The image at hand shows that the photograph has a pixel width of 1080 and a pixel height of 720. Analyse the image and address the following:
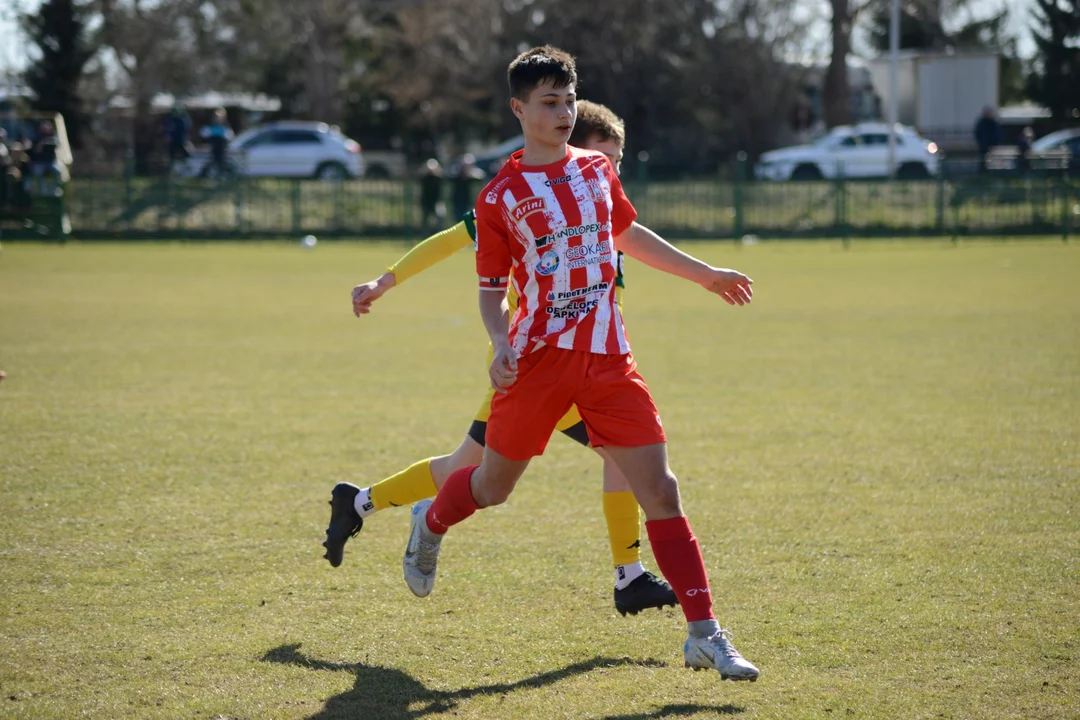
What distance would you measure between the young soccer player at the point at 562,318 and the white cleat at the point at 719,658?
0.7 inches

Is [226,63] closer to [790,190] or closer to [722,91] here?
[722,91]

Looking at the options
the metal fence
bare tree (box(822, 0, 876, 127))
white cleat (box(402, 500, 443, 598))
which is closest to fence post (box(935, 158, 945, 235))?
the metal fence

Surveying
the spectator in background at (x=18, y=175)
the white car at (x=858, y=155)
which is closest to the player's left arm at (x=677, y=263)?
the spectator in background at (x=18, y=175)

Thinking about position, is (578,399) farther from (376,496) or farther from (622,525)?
(376,496)

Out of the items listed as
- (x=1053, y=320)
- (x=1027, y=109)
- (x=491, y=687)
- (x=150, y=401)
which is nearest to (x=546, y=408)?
(x=491, y=687)

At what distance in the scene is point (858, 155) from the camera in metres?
35.2

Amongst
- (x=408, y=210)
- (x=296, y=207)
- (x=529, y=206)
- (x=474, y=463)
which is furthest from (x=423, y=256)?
(x=296, y=207)

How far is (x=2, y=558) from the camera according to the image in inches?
208

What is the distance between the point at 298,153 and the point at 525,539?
3256cm

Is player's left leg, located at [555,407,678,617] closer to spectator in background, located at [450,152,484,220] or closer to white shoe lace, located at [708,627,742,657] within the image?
white shoe lace, located at [708,627,742,657]

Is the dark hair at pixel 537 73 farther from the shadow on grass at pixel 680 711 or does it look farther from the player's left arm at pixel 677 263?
the shadow on grass at pixel 680 711

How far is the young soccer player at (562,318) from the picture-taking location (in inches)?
159

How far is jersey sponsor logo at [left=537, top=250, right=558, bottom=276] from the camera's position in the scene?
13.3 feet

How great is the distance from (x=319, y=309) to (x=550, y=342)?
12218mm
